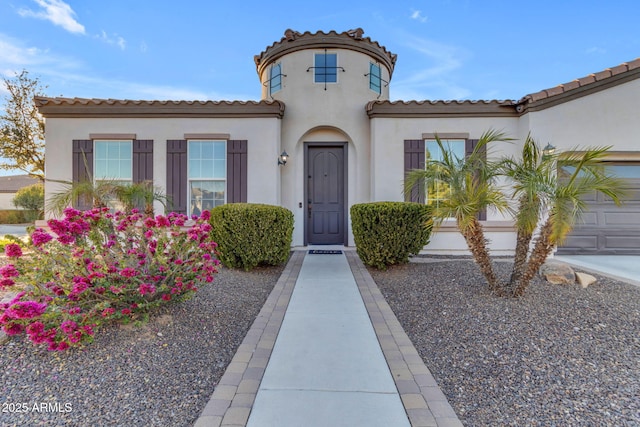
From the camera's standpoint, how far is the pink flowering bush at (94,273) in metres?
2.38

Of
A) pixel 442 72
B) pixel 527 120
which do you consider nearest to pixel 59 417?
pixel 527 120

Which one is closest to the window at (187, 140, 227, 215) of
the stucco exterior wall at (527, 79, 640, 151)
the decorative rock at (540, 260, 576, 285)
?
the decorative rock at (540, 260, 576, 285)

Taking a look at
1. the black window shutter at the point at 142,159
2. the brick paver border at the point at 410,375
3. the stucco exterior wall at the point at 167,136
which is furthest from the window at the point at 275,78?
the brick paver border at the point at 410,375

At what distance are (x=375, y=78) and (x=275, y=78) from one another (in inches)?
108

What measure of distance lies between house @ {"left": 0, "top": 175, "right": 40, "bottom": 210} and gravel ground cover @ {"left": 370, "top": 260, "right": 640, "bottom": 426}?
105 ft

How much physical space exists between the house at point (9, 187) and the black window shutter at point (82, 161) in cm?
2391

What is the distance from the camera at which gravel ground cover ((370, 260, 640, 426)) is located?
6.58 ft

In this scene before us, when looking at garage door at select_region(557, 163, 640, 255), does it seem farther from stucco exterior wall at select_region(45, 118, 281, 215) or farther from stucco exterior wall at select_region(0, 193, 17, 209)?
stucco exterior wall at select_region(0, 193, 17, 209)

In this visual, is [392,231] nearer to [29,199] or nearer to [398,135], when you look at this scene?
[398,135]

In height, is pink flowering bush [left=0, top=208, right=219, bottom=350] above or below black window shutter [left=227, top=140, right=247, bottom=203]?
below

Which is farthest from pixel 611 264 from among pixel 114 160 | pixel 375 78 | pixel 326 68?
pixel 114 160

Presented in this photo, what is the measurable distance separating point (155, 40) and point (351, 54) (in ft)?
20.5

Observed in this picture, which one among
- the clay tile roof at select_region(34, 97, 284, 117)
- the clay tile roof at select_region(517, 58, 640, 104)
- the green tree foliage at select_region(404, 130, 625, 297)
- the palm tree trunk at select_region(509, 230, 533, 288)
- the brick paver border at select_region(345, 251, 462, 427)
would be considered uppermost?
the clay tile roof at select_region(517, 58, 640, 104)

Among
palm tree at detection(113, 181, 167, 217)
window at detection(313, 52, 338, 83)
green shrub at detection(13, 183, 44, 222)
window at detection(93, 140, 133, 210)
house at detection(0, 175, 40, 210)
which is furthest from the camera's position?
house at detection(0, 175, 40, 210)
